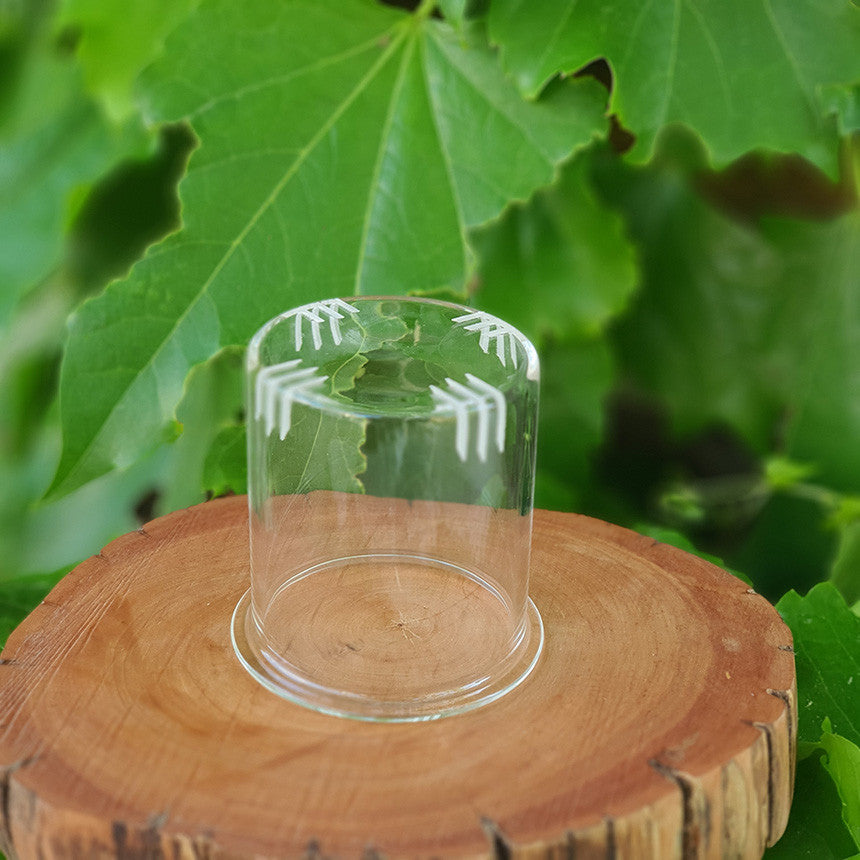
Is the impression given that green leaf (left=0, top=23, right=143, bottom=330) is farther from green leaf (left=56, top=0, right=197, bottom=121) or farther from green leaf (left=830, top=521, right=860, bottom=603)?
green leaf (left=830, top=521, right=860, bottom=603)

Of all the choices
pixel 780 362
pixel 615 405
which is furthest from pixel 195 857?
pixel 615 405

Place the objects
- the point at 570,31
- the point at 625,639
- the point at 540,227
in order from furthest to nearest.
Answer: the point at 540,227 → the point at 570,31 → the point at 625,639

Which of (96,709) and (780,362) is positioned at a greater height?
(96,709)

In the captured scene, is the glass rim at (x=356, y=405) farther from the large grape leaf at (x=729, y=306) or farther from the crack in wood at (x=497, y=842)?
the large grape leaf at (x=729, y=306)

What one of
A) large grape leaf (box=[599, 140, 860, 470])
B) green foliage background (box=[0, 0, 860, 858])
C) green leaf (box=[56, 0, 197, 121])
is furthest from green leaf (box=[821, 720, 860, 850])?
green leaf (box=[56, 0, 197, 121])

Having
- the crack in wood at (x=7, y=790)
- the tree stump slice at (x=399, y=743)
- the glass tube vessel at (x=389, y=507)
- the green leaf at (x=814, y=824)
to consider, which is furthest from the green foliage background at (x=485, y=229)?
the crack in wood at (x=7, y=790)

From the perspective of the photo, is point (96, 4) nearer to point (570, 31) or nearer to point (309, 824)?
point (570, 31)

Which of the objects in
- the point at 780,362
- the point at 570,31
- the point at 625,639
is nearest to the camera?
the point at 625,639
